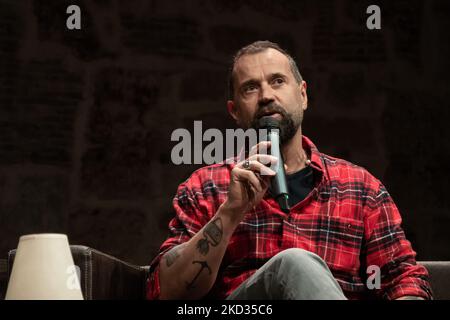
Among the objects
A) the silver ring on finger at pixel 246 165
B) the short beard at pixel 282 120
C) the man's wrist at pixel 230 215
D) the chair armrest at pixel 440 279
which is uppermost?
the short beard at pixel 282 120

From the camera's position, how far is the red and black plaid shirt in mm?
2051

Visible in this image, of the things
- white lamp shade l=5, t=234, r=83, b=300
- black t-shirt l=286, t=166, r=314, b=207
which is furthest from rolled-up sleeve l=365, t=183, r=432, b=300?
white lamp shade l=5, t=234, r=83, b=300

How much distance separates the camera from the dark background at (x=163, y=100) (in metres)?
3.36

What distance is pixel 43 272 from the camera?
164 cm

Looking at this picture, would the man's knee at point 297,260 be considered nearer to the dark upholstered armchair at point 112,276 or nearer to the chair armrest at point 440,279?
the dark upholstered armchair at point 112,276

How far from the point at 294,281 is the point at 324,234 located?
0.51 m

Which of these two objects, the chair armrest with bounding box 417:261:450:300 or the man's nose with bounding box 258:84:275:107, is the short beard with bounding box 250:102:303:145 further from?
the chair armrest with bounding box 417:261:450:300

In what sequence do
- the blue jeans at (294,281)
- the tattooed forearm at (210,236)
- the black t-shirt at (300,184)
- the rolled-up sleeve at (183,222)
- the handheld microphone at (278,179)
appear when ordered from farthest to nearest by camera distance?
the black t-shirt at (300,184), the rolled-up sleeve at (183,222), the tattooed forearm at (210,236), the handheld microphone at (278,179), the blue jeans at (294,281)

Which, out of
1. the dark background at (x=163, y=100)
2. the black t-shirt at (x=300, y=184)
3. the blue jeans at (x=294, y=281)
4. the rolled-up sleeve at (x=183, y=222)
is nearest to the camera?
the blue jeans at (x=294, y=281)

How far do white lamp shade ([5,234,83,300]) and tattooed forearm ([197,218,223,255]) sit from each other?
358mm

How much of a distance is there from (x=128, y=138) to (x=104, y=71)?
0.32 meters

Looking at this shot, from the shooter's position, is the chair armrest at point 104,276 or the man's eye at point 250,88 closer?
the chair armrest at point 104,276

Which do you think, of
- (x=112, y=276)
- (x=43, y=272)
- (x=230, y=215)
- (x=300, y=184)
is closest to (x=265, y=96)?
(x=300, y=184)

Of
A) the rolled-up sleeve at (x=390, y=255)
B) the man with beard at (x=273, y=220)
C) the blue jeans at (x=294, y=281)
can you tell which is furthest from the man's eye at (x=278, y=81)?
the blue jeans at (x=294, y=281)
